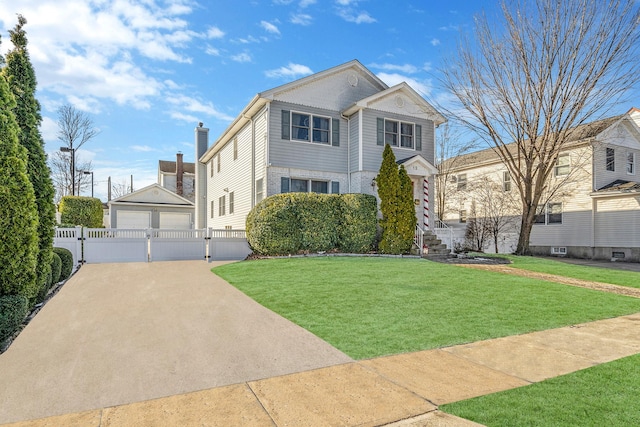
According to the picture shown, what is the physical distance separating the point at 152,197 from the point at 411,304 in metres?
24.0

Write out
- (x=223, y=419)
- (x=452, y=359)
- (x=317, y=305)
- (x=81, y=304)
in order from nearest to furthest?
(x=223, y=419), (x=452, y=359), (x=317, y=305), (x=81, y=304)

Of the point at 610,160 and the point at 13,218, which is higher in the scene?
the point at 610,160

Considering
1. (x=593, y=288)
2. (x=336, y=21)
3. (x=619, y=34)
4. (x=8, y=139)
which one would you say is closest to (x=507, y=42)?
(x=619, y=34)

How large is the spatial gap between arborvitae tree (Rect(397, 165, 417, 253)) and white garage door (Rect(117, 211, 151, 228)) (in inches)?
751

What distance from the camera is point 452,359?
13.9ft

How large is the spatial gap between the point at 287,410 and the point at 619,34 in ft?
65.5

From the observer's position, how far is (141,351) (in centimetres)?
451

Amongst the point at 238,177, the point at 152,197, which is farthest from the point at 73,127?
the point at 238,177

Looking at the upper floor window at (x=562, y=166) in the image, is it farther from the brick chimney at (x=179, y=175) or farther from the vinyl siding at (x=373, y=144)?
the brick chimney at (x=179, y=175)

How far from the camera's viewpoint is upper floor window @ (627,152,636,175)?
2156 centimetres

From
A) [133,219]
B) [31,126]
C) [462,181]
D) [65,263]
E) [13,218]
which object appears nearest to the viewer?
[13,218]

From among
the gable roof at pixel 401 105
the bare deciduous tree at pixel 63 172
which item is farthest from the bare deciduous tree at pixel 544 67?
the bare deciduous tree at pixel 63 172

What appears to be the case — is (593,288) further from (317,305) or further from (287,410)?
(287,410)

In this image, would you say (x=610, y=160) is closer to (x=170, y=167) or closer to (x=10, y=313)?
(x=10, y=313)
